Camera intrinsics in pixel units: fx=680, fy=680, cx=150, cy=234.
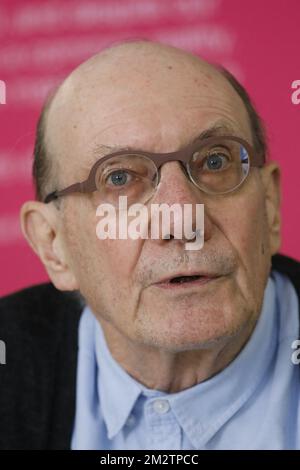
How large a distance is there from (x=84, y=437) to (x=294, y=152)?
91cm

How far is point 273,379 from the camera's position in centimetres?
130

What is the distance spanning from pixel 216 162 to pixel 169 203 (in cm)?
14

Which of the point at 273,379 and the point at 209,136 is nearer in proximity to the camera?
the point at 209,136

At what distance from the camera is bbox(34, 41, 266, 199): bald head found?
1.17 m

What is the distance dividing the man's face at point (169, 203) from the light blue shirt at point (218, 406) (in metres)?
0.14

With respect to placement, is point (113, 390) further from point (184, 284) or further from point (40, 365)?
point (184, 284)

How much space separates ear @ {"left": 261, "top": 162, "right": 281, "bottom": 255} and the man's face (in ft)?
0.14

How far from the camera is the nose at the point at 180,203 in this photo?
108cm

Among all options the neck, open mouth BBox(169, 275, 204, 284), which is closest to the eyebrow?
open mouth BBox(169, 275, 204, 284)

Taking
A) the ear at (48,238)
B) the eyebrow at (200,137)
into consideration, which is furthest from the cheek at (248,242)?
the ear at (48,238)

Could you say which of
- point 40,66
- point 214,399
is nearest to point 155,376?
point 214,399

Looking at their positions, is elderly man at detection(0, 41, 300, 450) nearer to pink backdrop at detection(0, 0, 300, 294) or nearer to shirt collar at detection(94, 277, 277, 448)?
shirt collar at detection(94, 277, 277, 448)
